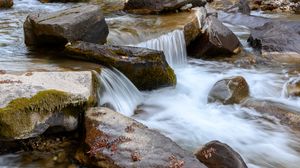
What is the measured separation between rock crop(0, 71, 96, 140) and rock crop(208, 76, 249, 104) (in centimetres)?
307

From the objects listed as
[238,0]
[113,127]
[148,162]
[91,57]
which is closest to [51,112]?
[113,127]

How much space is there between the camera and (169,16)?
1243 centimetres

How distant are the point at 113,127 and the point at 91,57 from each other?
105 inches

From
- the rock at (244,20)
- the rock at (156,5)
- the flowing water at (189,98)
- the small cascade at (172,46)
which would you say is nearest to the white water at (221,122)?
the flowing water at (189,98)

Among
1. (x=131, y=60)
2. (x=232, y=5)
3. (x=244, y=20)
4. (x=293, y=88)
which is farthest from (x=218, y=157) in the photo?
(x=232, y=5)

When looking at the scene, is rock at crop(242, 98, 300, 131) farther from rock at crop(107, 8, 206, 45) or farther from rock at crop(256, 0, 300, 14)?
rock at crop(256, 0, 300, 14)

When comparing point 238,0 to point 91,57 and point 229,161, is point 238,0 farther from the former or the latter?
point 229,161

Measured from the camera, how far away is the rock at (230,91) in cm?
814

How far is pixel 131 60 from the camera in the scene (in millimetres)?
8062

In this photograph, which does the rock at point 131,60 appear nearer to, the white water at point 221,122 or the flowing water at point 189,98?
the flowing water at point 189,98

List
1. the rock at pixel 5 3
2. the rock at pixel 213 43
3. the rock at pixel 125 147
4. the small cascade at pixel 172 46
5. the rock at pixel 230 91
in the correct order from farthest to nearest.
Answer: the rock at pixel 5 3
the rock at pixel 213 43
the small cascade at pixel 172 46
the rock at pixel 230 91
the rock at pixel 125 147

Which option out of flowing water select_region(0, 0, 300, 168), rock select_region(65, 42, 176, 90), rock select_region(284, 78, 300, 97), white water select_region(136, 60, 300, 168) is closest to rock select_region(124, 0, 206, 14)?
flowing water select_region(0, 0, 300, 168)

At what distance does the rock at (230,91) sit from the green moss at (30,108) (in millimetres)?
3366

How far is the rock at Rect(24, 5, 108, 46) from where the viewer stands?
27.4ft
